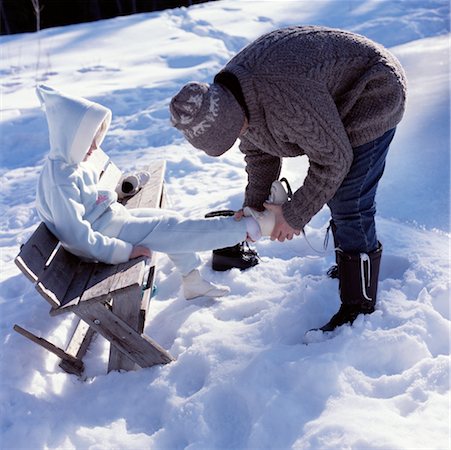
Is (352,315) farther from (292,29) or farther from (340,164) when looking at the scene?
(292,29)

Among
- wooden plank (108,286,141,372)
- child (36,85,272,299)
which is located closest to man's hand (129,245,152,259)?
child (36,85,272,299)

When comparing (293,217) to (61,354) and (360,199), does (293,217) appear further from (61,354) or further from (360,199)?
(61,354)

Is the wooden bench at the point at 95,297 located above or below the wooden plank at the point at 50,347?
above

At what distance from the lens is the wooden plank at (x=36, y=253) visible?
2.22 metres

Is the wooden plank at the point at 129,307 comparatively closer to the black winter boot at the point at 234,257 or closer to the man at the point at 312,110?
the man at the point at 312,110

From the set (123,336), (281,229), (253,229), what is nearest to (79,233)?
(123,336)

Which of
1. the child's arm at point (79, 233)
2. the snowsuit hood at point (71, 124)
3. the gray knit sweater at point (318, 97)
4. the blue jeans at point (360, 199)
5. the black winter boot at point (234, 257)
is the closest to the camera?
the gray knit sweater at point (318, 97)

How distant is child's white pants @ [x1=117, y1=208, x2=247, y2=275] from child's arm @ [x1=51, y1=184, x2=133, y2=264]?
13 centimetres

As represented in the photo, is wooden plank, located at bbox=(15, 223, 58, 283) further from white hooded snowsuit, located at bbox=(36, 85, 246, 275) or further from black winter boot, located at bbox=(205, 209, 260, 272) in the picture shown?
black winter boot, located at bbox=(205, 209, 260, 272)

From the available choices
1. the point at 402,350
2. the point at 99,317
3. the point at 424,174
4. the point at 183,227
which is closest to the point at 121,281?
the point at 99,317

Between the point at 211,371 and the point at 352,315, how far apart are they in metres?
0.66

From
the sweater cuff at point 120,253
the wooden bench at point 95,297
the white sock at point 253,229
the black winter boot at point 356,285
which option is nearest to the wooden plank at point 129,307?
the wooden bench at point 95,297

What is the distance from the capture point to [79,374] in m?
2.48

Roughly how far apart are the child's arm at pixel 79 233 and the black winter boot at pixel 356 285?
3.09 ft
